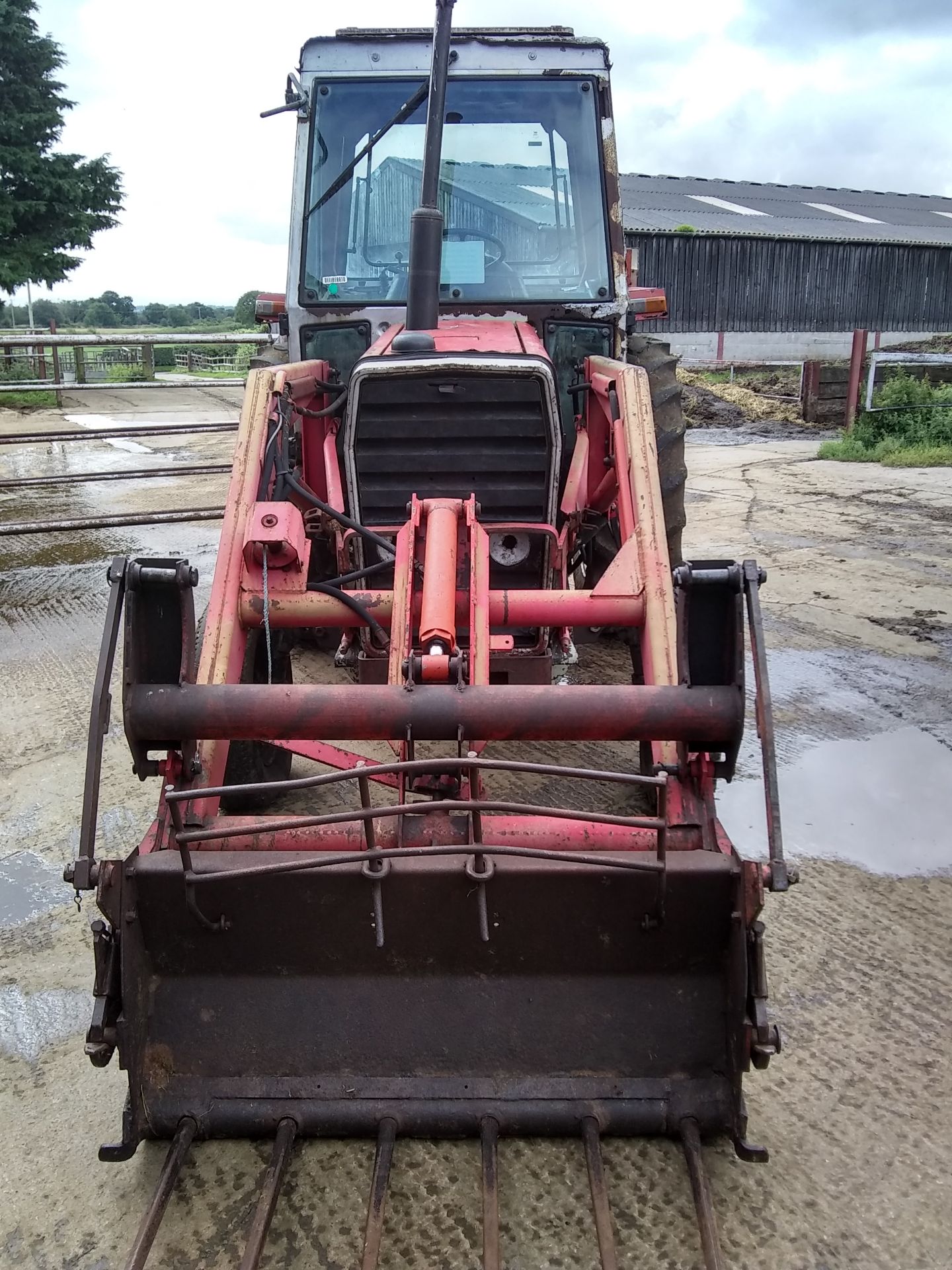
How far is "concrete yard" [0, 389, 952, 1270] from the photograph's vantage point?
213 cm

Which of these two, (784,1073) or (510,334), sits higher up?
(510,334)

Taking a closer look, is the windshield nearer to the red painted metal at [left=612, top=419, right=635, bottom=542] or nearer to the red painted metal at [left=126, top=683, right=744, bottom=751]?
the red painted metal at [left=612, top=419, right=635, bottom=542]

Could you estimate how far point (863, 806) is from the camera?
12.9 feet

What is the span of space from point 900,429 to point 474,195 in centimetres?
1110

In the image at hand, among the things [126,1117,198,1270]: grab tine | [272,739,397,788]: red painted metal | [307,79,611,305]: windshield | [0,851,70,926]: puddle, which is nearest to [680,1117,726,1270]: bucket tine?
[126,1117,198,1270]: grab tine

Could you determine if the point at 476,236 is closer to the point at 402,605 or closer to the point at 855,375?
the point at 402,605

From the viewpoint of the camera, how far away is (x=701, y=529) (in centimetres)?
876

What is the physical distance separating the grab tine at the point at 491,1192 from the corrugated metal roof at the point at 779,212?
27.2 metres

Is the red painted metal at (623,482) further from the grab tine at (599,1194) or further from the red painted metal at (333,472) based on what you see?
the grab tine at (599,1194)

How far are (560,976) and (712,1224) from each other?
0.59m

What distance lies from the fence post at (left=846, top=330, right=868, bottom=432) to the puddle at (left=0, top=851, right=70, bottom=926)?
14.0 metres

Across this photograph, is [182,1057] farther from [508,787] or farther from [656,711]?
[508,787]

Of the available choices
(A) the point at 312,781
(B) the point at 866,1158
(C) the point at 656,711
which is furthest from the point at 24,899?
(B) the point at 866,1158

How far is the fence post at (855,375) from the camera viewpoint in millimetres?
15297
